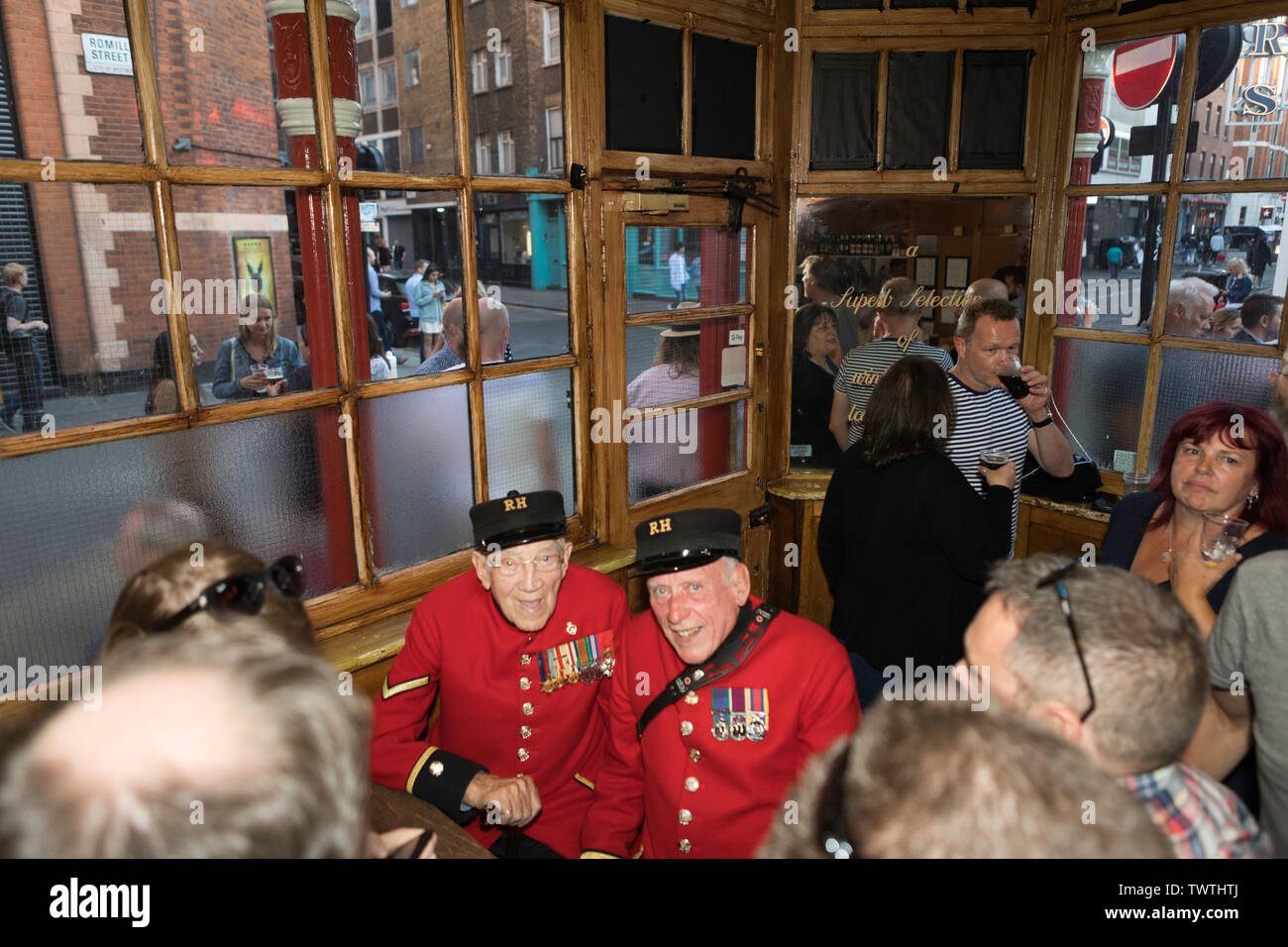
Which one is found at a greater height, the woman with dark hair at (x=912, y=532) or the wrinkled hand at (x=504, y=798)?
the woman with dark hair at (x=912, y=532)

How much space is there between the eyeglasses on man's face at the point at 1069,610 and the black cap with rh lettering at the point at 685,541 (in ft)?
2.68

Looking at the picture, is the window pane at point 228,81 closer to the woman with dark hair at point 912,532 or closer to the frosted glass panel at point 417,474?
the frosted glass panel at point 417,474

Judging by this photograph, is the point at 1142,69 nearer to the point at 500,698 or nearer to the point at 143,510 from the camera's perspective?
the point at 500,698

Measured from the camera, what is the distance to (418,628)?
230 centimetres

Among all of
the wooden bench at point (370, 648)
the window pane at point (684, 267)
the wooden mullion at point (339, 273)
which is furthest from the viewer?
the window pane at point (684, 267)

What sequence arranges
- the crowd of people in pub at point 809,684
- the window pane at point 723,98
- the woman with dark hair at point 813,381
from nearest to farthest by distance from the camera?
the crowd of people in pub at point 809,684 → the window pane at point 723,98 → the woman with dark hair at point 813,381

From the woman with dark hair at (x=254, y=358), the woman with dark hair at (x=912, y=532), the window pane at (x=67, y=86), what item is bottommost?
the woman with dark hair at (x=912, y=532)

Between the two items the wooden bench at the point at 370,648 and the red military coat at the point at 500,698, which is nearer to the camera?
the red military coat at the point at 500,698

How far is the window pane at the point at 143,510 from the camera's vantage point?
201 cm

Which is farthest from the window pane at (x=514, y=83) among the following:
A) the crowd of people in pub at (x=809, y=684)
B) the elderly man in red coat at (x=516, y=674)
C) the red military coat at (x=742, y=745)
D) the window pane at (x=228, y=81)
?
the red military coat at (x=742, y=745)

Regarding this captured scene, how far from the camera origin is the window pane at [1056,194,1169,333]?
3525 mm
